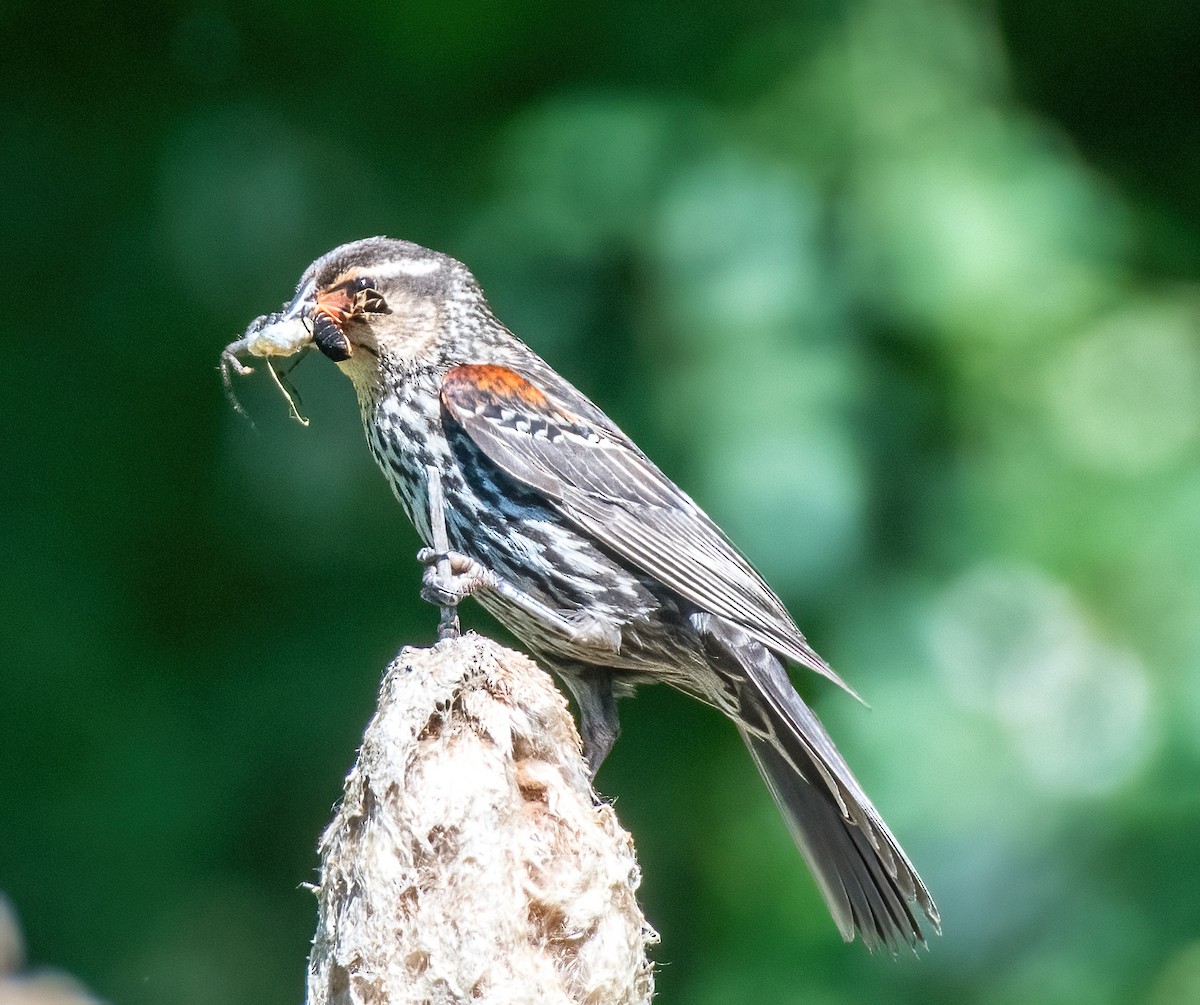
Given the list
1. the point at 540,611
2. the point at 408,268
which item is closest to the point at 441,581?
the point at 540,611

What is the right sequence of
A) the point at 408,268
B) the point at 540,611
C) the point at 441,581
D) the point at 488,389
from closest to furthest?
the point at 441,581 → the point at 540,611 → the point at 488,389 → the point at 408,268

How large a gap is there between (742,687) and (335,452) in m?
1.98

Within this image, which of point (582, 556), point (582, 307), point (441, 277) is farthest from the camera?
point (582, 307)

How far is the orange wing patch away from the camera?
11.9 ft

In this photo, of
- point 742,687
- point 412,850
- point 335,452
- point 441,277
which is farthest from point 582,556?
point 335,452

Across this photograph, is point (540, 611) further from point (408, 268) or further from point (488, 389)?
point (408, 268)

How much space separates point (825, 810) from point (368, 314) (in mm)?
1609

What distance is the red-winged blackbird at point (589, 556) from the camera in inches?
135

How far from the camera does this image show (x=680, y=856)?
4.65 m

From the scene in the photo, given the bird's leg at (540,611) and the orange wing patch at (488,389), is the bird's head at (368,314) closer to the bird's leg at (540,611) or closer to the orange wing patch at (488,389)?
the orange wing patch at (488,389)

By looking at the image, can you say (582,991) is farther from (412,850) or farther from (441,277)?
(441,277)

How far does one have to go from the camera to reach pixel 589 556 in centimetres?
352

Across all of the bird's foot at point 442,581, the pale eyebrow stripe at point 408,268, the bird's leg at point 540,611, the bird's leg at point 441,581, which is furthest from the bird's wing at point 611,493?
the bird's leg at point 441,581

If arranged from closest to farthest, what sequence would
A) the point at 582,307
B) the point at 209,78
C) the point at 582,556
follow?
the point at 582,556 → the point at 582,307 → the point at 209,78
